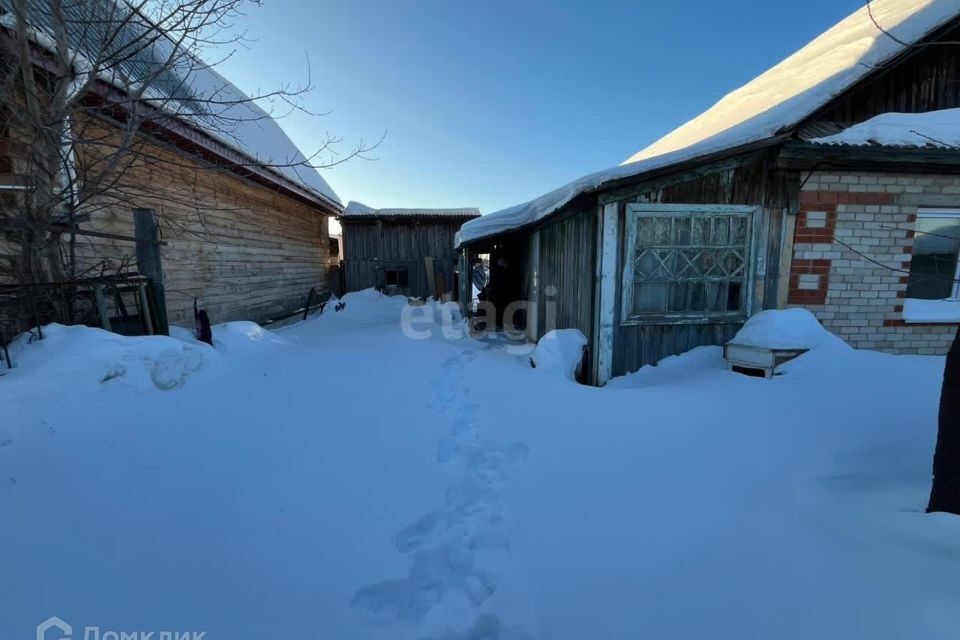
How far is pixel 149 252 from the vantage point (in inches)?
191

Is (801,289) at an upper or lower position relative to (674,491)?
upper

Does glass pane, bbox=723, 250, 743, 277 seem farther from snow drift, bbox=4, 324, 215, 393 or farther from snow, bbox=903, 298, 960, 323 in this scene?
snow drift, bbox=4, 324, 215, 393

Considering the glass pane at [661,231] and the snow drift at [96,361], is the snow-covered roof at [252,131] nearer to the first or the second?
the snow drift at [96,361]

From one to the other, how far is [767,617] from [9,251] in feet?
22.9

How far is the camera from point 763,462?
275cm

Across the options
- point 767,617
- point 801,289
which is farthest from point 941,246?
point 767,617

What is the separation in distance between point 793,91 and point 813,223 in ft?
7.09

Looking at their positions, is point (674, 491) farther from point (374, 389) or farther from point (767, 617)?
point (374, 389)

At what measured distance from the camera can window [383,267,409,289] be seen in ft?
50.3

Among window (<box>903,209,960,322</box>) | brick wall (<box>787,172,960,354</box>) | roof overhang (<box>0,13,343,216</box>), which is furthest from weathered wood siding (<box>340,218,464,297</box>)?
window (<box>903,209,960,322</box>)

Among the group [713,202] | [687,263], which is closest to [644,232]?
[687,263]

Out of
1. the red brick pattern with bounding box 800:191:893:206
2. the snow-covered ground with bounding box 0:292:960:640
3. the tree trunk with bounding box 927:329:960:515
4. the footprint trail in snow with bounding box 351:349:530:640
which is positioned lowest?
the footprint trail in snow with bounding box 351:349:530:640

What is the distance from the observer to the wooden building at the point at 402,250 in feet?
49.1
